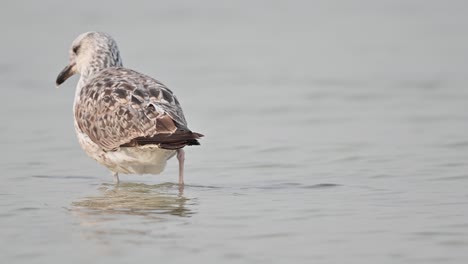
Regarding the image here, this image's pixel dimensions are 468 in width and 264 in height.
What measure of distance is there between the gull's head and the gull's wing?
2.08 ft

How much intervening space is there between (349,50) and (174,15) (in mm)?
4218

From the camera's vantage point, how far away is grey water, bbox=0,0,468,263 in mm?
7199

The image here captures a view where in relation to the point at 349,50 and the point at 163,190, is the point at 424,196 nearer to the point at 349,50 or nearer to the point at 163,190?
the point at 163,190

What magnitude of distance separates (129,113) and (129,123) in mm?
93

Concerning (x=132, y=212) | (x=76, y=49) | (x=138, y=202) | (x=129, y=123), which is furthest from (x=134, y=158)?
(x=76, y=49)

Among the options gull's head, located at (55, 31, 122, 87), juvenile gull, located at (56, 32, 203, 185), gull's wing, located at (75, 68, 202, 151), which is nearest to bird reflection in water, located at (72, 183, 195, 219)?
juvenile gull, located at (56, 32, 203, 185)

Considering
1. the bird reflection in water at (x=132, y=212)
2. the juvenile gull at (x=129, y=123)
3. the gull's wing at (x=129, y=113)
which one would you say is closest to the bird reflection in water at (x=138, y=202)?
the bird reflection in water at (x=132, y=212)

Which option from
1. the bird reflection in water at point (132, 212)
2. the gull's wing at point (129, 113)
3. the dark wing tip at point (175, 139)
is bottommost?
the bird reflection in water at point (132, 212)

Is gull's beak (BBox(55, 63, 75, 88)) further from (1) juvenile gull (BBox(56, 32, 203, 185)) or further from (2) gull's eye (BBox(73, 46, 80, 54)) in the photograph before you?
(1) juvenile gull (BBox(56, 32, 203, 185))

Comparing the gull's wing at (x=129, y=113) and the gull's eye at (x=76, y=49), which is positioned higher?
the gull's eye at (x=76, y=49)

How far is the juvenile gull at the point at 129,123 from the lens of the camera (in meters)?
8.72

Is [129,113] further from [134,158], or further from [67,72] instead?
[67,72]

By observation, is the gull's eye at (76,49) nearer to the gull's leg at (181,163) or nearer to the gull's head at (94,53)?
the gull's head at (94,53)

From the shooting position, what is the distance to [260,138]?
1145cm
